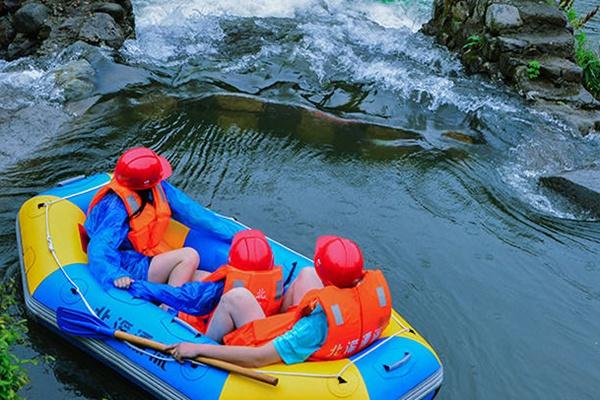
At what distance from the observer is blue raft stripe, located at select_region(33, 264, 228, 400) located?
3.62 metres

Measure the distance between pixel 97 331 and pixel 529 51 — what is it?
22.8ft

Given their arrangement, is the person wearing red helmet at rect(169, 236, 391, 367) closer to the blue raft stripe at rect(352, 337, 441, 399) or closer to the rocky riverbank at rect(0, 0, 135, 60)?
the blue raft stripe at rect(352, 337, 441, 399)

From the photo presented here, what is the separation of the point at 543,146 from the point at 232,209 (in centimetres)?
375

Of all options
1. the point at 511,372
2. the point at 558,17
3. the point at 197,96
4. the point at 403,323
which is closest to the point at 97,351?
the point at 403,323

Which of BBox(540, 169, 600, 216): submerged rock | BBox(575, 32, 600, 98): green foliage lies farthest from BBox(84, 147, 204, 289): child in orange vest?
BBox(575, 32, 600, 98): green foliage

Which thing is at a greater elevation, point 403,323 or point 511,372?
point 403,323

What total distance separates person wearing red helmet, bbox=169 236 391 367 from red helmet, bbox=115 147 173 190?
1223 mm

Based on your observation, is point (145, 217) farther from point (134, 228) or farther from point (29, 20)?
point (29, 20)

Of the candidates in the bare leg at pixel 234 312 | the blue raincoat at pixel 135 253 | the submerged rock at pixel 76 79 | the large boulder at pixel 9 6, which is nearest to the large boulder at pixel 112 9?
the large boulder at pixel 9 6

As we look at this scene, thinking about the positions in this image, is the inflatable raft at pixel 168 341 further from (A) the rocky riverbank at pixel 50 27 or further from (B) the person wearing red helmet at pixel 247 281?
(A) the rocky riverbank at pixel 50 27

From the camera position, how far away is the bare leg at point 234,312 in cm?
376

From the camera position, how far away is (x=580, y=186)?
6.57m

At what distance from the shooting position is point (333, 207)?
6184mm

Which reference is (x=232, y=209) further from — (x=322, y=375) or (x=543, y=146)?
(x=543, y=146)
